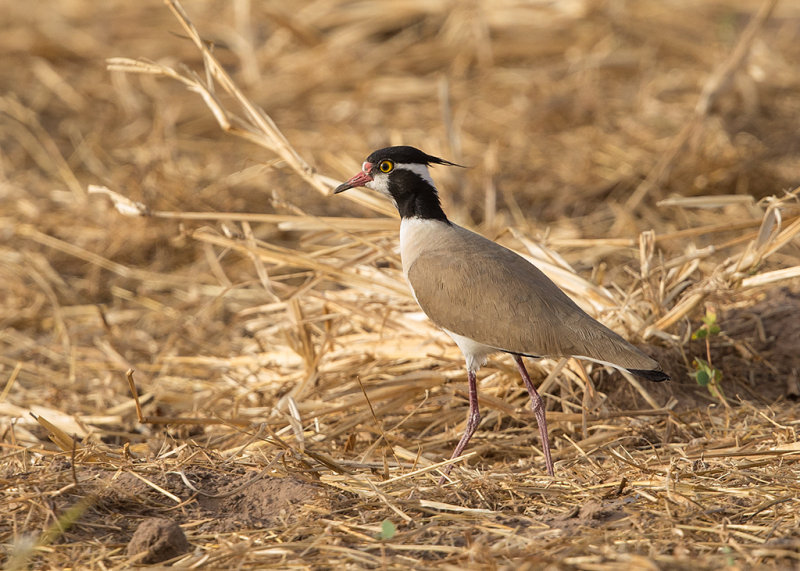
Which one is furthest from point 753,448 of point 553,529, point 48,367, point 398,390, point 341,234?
point 48,367

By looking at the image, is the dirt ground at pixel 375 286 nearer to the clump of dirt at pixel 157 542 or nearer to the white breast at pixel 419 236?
the clump of dirt at pixel 157 542

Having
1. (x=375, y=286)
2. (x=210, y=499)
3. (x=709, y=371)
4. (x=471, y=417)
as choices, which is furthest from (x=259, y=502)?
(x=709, y=371)

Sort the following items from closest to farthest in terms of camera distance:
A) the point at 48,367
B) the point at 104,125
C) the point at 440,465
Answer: the point at 440,465 → the point at 48,367 → the point at 104,125

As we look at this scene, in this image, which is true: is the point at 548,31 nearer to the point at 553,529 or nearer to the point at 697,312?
the point at 697,312

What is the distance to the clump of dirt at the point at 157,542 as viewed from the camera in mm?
2846

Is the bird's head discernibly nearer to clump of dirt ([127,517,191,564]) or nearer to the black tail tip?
the black tail tip

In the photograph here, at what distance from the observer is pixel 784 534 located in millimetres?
2846

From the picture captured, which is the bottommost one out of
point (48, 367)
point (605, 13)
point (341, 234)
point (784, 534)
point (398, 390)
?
point (48, 367)

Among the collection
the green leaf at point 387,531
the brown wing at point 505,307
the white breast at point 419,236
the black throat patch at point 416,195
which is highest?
the black throat patch at point 416,195

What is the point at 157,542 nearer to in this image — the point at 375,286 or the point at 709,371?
the point at 375,286

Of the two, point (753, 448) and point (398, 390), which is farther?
point (398, 390)

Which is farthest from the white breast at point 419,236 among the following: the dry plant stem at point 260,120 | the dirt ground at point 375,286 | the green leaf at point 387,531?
the green leaf at point 387,531

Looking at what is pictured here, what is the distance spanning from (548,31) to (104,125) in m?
4.29

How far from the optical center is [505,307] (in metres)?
3.69
